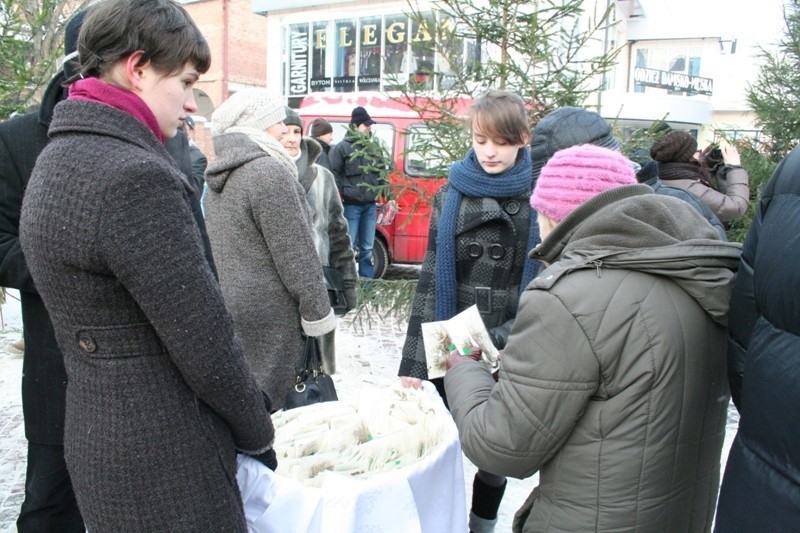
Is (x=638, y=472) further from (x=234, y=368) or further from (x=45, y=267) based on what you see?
(x=45, y=267)

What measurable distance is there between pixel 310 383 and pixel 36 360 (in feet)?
3.64

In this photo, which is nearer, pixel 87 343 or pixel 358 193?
pixel 87 343

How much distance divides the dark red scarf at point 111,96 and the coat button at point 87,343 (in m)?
0.46

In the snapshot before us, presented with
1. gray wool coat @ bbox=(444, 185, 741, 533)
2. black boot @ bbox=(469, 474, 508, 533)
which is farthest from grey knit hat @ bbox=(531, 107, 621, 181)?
black boot @ bbox=(469, 474, 508, 533)

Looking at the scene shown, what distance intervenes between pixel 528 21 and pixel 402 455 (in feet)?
9.64

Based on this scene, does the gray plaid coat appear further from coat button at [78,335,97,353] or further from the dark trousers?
coat button at [78,335,97,353]

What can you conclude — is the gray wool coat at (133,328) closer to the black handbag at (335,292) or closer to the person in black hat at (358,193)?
the black handbag at (335,292)

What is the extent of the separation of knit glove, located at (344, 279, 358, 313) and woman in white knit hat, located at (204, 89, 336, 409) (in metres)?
0.85

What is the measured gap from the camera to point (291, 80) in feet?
77.1

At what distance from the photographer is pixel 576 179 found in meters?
1.69

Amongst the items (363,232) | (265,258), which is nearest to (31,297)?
(265,258)

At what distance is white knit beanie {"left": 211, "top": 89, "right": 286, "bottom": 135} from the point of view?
2.96m

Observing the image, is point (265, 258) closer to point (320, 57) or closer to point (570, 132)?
point (570, 132)

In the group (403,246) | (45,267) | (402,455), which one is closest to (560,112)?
(402,455)
